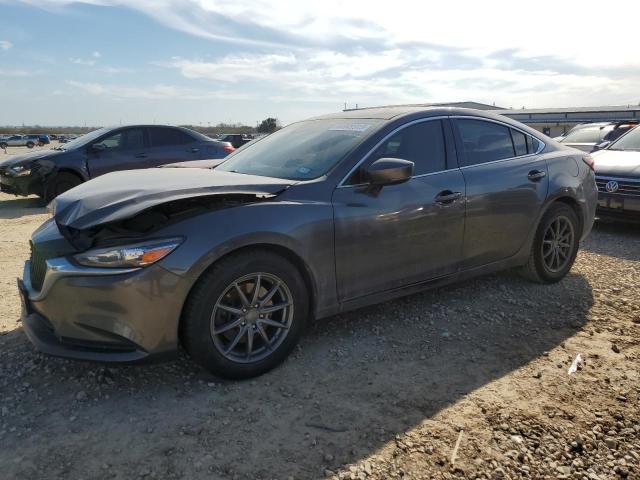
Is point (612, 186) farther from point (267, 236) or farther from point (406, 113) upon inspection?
point (267, 236)

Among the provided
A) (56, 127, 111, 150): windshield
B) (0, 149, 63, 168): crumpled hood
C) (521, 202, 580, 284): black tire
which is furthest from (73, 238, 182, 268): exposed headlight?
(56, 127, 111, 150): windshield

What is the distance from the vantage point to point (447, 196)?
151 inches

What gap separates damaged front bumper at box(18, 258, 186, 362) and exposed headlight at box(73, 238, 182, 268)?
1.5 inches

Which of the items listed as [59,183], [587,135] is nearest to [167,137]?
[59,183]

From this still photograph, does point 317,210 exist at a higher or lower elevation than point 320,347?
higher

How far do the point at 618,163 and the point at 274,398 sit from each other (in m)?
6.50

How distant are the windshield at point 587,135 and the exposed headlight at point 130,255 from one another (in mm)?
12021

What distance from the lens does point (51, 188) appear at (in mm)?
9055

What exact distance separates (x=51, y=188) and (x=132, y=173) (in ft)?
20.6

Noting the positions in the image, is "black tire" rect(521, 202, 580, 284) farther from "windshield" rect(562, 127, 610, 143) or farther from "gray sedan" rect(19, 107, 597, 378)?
"windshield" rect(562, 127, 610, 143)

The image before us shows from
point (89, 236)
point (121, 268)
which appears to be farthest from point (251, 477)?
point (89, 236)

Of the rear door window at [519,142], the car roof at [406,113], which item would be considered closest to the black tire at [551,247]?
the rear door window at [519,142]

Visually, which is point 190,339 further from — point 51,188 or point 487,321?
point 51,188

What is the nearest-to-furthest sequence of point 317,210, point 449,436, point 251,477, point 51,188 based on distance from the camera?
point 251,477 < point 449,436 < point 317,210 < point 51,188
